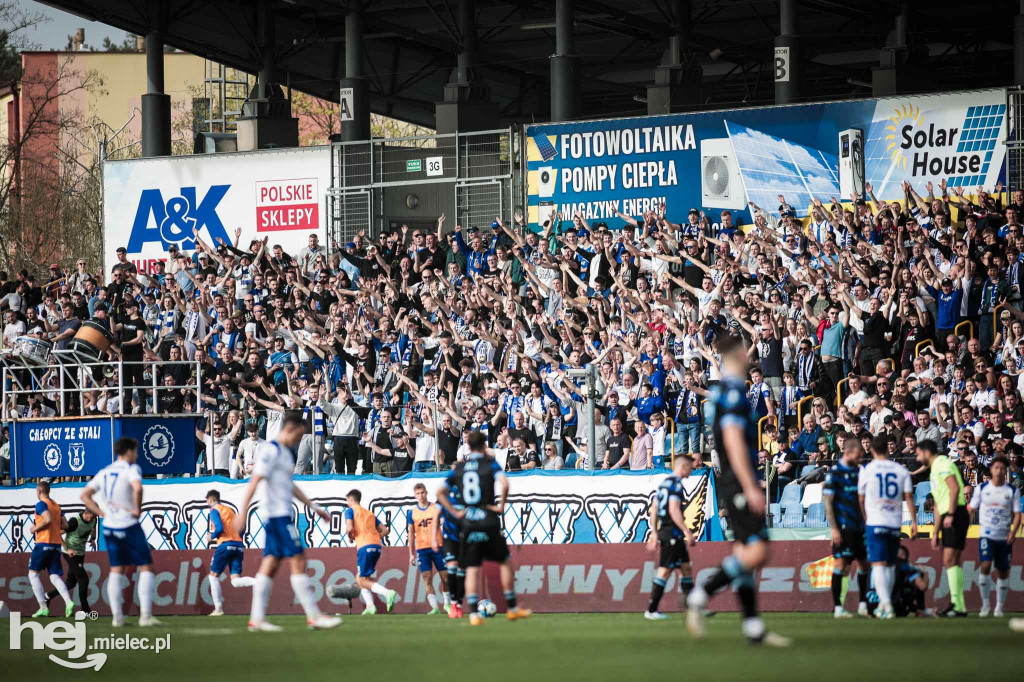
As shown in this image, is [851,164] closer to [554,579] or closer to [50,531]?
[554,579]

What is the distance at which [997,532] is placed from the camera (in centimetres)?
1702

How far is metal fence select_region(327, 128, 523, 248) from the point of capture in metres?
32.8

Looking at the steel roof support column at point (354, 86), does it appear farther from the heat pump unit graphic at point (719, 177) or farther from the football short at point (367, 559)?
the football short at point (367, 559)

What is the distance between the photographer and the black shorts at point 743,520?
10.6 m

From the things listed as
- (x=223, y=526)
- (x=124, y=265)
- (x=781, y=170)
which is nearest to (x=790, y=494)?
(x=223, y=526)

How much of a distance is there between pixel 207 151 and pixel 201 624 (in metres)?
22.9

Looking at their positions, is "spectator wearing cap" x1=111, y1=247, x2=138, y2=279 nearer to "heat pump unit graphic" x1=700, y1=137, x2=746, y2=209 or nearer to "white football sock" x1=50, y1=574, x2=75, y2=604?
"white football sock" x1=50, y1=574, x2=75, y2=604

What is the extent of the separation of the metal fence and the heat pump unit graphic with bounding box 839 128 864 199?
7.71 m

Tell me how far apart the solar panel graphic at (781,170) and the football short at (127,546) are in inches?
632

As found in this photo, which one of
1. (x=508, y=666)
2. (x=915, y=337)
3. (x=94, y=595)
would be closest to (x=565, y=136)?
(x=915, y=337)

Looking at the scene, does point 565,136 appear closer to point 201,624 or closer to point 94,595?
point 94,595

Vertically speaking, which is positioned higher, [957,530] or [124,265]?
[124,265]

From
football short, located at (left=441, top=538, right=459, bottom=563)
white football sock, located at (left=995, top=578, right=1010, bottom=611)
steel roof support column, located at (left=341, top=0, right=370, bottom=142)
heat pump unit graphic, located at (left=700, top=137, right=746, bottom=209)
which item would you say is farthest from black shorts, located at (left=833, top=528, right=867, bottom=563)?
steel roof support column, located at (left=341, top=0, right=370, bottom=142)

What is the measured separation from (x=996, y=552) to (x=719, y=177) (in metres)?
13.9
